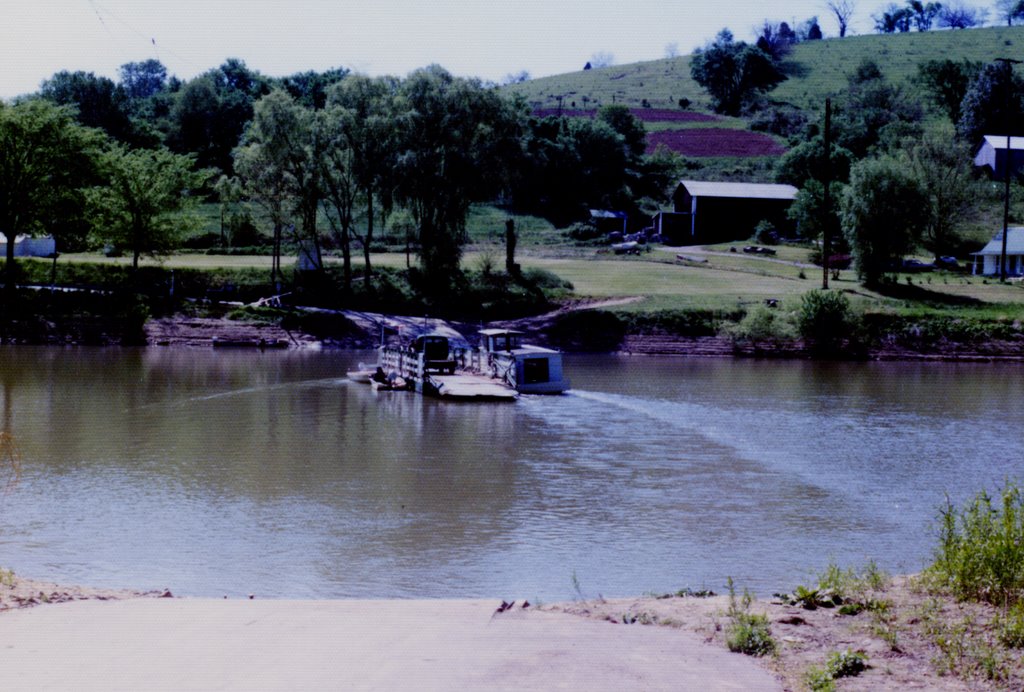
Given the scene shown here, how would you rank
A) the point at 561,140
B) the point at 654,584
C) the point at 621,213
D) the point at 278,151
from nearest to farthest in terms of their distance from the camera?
the point at 654,584 → the point at 278,151 → the point at 621,213 → the point at 561,140

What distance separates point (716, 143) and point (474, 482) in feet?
354

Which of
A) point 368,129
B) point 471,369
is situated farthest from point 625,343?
point 368,129

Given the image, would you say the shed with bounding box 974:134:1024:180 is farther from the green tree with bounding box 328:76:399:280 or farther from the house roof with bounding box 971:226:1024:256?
the green tree with bounding box 328:76:399:280

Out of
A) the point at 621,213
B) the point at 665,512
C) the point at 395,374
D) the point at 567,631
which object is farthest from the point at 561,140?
the point at 567,631

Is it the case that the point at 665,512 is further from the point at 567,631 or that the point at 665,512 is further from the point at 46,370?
the point at 46,370

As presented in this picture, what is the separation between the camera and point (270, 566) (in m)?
17.6

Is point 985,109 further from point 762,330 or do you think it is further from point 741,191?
point 762,330

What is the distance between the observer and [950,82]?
134m

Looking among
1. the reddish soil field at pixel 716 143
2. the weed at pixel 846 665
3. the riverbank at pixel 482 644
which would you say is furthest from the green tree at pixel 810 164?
the weed at pixel 846 665

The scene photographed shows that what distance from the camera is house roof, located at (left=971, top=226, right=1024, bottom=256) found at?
8044cm

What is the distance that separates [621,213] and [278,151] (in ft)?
141

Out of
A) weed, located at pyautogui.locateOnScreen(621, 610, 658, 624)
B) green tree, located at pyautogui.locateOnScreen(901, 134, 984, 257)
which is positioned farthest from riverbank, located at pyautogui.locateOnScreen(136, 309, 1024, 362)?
weed, located at pyautogui.locateOnScreen(621, 610, 658, 624)

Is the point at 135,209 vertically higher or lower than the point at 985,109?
lower

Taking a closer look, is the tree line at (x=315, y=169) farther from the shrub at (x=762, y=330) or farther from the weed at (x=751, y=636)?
the weed at (x=751, y=636)
